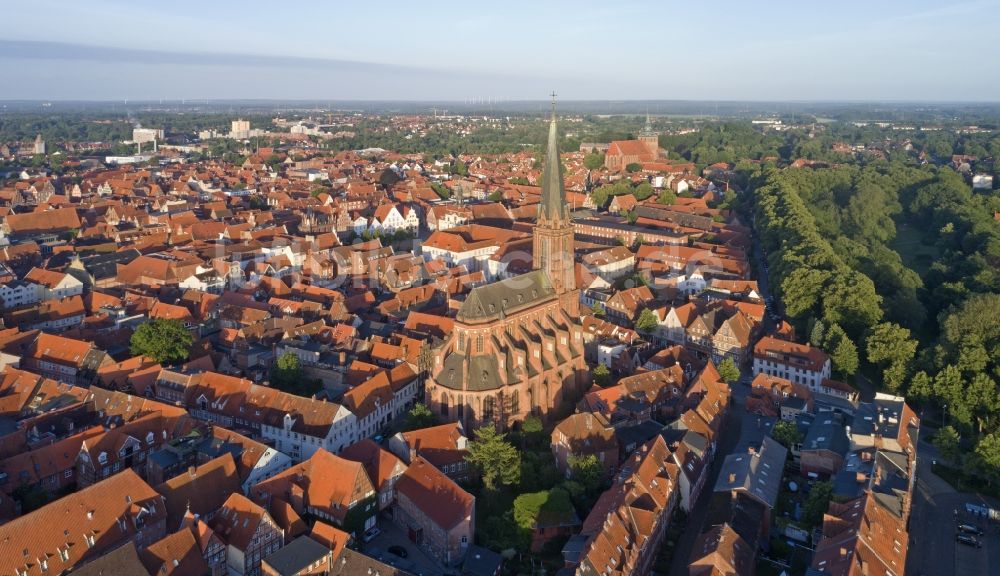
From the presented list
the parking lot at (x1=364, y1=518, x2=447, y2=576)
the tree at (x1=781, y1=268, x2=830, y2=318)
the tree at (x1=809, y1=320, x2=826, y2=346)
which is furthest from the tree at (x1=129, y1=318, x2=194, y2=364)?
the tree at (x1=781, y1=268, x2=830, y2=318)

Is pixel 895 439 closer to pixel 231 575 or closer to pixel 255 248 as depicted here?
pixel 231 575

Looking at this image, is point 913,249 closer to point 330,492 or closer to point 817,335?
point 817,335

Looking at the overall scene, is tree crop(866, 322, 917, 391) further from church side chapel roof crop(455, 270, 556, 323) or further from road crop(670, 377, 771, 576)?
church side chapel roof crop(455, 270, 556, 323)

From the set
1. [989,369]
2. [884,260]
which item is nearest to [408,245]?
[884,260]

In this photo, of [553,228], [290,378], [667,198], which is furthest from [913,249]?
[290,378]

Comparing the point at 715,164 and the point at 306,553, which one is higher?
the point at 715,164
